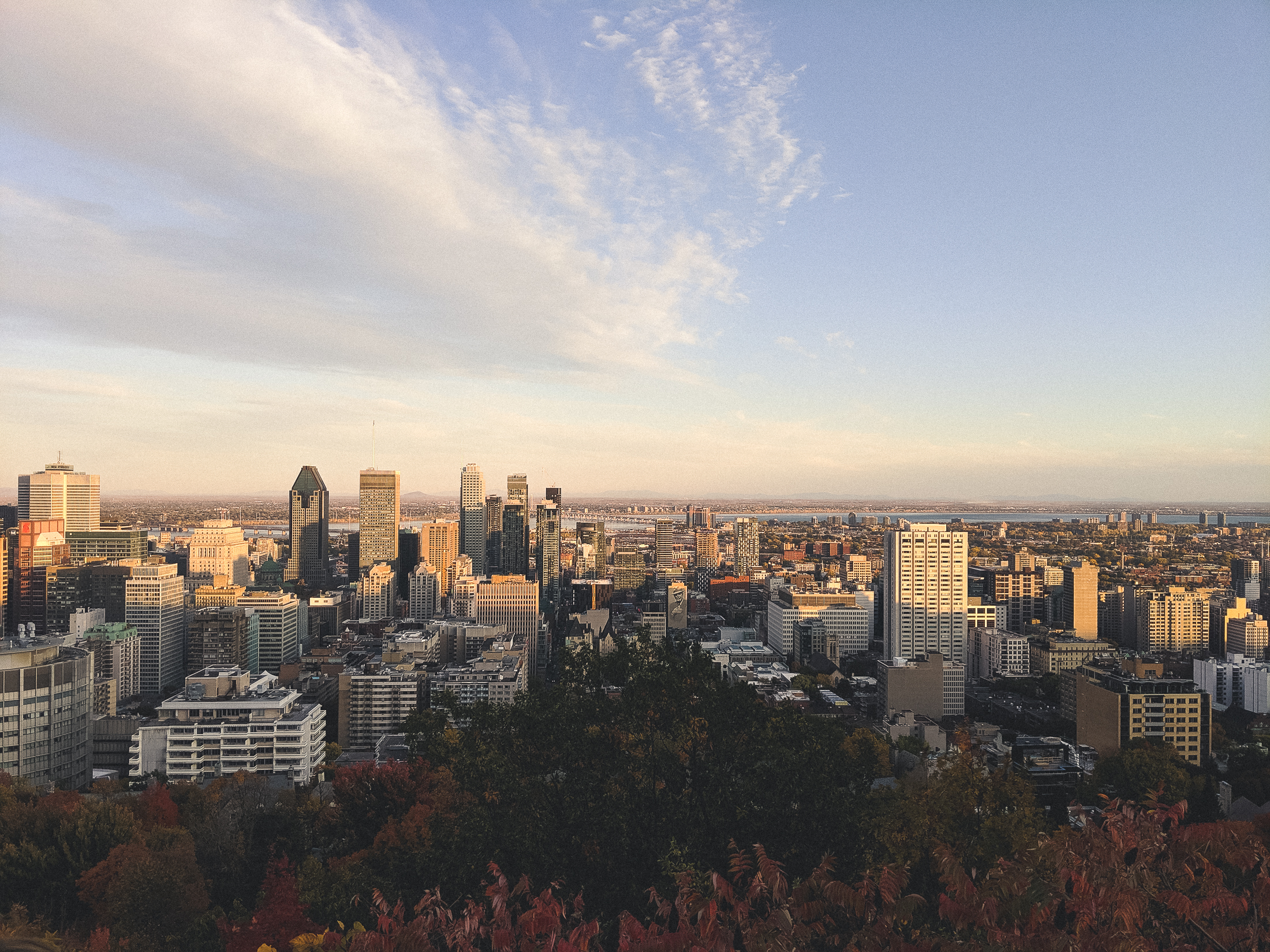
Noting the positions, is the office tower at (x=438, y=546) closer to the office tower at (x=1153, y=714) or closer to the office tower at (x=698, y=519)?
the office tower at (x=698, y=519)

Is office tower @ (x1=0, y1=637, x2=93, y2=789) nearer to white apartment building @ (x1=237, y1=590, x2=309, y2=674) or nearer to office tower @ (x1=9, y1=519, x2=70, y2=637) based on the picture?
white apartment building @ (x1=237, y1=590, x2=309, y2=674)

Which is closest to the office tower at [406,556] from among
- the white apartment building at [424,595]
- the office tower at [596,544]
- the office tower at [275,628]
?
the white apartment building at [424,595]

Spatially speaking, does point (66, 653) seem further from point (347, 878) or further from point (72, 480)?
point (72, 480)

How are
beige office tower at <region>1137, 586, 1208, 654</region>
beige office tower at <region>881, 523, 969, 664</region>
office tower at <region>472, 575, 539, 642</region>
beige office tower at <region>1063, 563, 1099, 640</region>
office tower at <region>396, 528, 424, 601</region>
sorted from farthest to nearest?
office tower at <region>396, 528, 424, 601</region> → office tower at <region>472, 575, 539, 642</region> → beige office tower at <region>1063, 563, 1099, 640</region> → beige office tower at <region>881, 523, 969, 664</region> → beige office tower at <region>1137, 586, 1208, 654</region>

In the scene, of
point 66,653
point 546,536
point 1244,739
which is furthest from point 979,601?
point 66,653

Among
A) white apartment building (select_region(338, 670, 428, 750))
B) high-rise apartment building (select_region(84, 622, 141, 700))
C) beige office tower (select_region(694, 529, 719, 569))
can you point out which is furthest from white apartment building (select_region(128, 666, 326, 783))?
beige office tower (select_region(694, 529, 719, 569))

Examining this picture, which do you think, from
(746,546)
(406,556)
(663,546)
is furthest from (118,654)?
(746,546)

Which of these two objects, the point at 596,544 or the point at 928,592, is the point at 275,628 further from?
the point at 596,544
